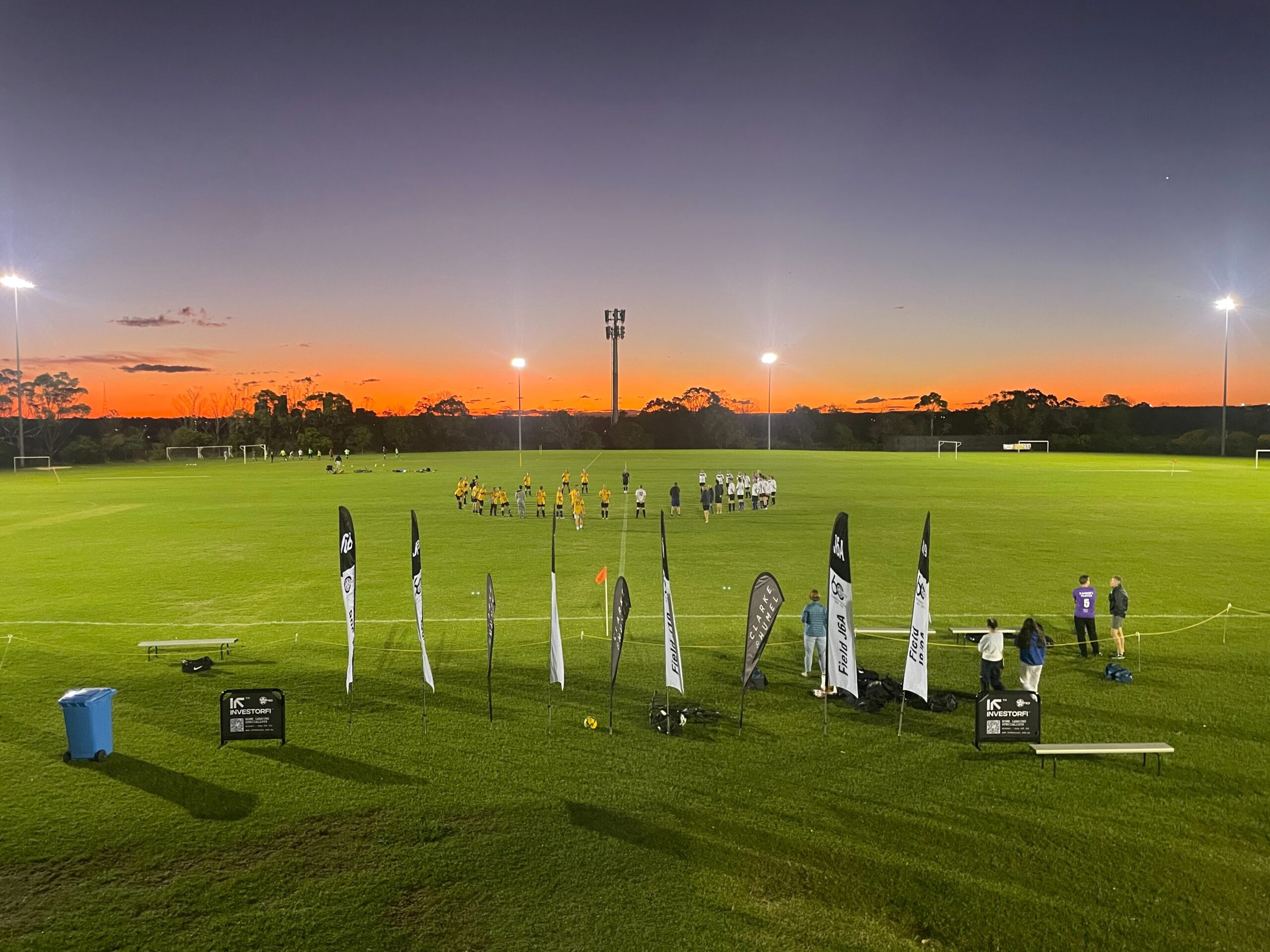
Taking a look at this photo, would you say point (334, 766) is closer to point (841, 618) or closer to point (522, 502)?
point (841, 618)

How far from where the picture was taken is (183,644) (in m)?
14.2

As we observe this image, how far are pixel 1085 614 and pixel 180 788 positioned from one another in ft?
48.5

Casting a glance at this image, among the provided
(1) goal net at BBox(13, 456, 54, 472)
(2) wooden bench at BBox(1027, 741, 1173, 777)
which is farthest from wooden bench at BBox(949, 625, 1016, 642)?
(1) goal net at BBox(13, 456, 54, 472)

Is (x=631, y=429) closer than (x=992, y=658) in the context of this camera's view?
No

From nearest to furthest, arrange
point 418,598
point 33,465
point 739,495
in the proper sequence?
1. point 418,598
2. point 739,495
3. point 33,465

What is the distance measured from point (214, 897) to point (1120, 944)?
321 inches

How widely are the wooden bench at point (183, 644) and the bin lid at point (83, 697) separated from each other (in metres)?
3.86

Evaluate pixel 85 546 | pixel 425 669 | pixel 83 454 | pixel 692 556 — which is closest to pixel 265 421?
pixel 83 454

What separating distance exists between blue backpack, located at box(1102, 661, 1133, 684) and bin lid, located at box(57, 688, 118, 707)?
1526 centimetres

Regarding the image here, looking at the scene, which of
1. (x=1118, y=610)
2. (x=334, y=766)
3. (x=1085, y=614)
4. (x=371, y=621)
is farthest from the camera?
(x=371, y=621)

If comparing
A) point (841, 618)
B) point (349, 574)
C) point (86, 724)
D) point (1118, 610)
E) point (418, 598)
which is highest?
point (349, 574)

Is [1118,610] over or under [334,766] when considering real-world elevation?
over

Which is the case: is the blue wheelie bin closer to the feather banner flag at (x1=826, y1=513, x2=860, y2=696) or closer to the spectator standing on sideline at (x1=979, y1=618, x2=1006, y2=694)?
the feather banner flag at (x1=826, y1=513, x2=860, y2=696)

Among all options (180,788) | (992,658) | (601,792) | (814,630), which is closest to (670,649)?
(601,792)
